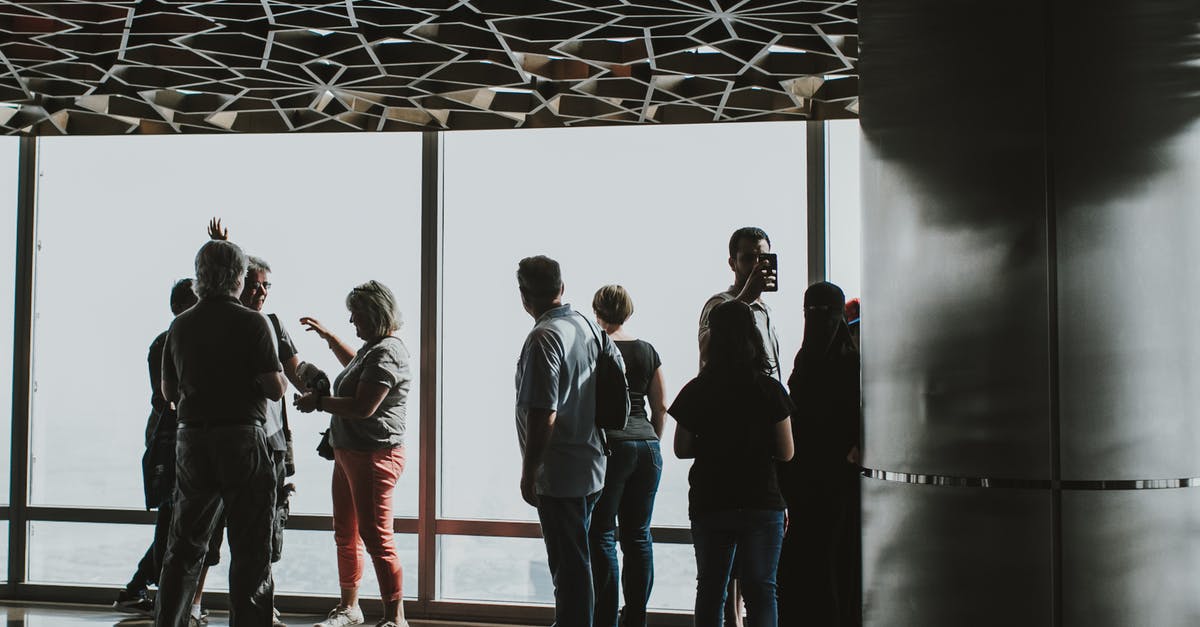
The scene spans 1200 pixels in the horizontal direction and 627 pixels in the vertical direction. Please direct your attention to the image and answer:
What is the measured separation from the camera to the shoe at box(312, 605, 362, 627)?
15.9 ft

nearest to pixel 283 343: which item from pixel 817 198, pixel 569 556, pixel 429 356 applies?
pixel 429 356

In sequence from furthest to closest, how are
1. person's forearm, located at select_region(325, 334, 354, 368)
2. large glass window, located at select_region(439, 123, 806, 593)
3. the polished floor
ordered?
large glass window, located at select_region(439, 123, 806, 593)
the polished floor
person's forearm, located at select_region(325, 334, 354, 368)

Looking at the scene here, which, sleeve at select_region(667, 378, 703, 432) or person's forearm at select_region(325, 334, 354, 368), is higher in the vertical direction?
person's forearm at select_region(325, 334, 354, 368)

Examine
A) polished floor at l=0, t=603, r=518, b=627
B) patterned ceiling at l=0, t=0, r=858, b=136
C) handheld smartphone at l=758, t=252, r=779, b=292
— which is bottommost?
polished floor at l=0, t=603, r=518, b=627

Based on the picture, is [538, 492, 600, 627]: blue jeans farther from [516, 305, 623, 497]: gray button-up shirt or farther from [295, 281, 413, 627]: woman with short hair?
[295, 281, 413, 627]: woman with short hair

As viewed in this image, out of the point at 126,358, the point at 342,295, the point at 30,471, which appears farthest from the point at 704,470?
the point at 30,471

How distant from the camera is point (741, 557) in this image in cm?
323

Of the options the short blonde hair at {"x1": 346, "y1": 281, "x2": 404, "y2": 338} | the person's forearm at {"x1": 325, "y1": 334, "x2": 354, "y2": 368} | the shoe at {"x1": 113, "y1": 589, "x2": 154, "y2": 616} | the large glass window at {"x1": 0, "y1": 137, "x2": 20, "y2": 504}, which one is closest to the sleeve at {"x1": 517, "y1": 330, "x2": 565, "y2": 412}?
the short blonde hair at {"x1": 346, "y1": 281, "x2": 404, "y2": 338}

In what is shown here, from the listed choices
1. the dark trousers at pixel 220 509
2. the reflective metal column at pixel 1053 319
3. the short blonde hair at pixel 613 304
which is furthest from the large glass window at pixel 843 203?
the reflective metal column at pixel 1053 319

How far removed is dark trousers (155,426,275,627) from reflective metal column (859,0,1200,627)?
2.29 metres

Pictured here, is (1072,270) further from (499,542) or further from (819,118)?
(499,542)

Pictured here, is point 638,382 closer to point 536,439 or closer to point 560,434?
point 560,434

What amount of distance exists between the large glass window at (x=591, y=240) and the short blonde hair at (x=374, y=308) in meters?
1.25

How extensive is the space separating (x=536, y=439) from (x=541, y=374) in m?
0.21
